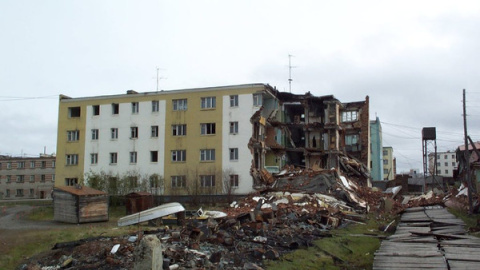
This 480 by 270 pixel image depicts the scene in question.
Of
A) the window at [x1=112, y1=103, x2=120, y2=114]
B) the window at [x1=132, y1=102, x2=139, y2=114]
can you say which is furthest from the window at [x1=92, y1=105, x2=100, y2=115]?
the window at [x1=132, y1=102, x2=139, y2=114]

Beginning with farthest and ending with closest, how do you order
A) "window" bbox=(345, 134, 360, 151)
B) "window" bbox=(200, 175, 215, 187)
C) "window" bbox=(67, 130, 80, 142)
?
"window" bbox=(345, 134, 360, 151), "window" bbox=(67, 130, 80, 142), "window" bbox=(200, 175, 215, 187)

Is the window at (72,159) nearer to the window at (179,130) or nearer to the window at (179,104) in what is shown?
the window at (179,130)

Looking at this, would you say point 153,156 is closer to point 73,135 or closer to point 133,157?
point 133,157

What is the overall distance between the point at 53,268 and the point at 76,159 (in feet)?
122

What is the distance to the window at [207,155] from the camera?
133 feet

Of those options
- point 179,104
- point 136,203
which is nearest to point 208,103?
point 179,104

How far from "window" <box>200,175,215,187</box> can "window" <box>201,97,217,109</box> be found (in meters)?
6.69

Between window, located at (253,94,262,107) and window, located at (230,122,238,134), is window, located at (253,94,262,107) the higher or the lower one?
the higher one

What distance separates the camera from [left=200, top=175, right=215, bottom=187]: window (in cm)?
3944

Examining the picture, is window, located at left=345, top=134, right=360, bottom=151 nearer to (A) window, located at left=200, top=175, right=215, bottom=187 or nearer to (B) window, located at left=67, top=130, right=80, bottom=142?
(A) window, located at left=200, top=175, right=215, bottom=187

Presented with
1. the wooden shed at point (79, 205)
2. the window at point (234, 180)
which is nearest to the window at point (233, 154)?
the window at point (234, 180)

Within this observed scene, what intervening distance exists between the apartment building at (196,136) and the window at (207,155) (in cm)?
9

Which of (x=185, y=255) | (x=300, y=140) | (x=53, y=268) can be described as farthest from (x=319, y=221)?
(x=300, y=140)

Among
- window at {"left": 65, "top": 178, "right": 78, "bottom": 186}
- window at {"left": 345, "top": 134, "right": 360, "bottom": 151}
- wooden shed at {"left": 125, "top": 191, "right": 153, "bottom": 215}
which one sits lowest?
wooden shed at {"left": 125, "top": 191, "right": 153, "bottom": 215}
